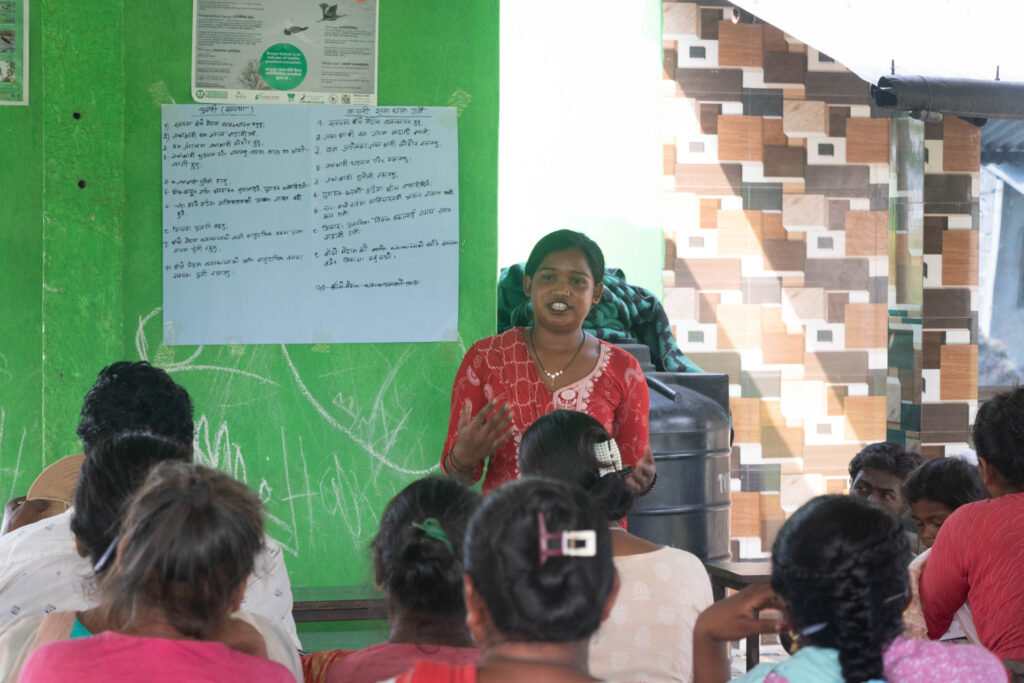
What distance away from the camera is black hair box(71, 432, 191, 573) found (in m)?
1.58

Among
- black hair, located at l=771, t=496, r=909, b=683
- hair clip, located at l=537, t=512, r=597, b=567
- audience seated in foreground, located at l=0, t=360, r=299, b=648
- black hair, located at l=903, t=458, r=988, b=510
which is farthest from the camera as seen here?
black hair, located at l=903, t=458, r=988, b=510

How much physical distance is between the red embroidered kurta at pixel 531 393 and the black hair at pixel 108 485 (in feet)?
4.34

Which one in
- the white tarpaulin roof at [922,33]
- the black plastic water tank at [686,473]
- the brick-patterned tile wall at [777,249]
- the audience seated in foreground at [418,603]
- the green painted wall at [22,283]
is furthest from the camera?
the brick-patterned tile wall at [777,249]

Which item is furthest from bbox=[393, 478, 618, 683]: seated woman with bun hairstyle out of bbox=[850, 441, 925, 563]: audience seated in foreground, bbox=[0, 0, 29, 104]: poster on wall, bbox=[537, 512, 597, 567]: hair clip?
bbox=[0, 0, 29, 104]: poster on wall

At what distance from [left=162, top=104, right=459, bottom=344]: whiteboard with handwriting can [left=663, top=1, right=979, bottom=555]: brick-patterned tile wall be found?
167 cm

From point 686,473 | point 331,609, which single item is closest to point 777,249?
point 686,473

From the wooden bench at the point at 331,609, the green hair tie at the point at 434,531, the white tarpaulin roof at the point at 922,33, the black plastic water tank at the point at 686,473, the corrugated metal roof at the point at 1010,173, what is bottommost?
the wooden bench at the point at 331,609

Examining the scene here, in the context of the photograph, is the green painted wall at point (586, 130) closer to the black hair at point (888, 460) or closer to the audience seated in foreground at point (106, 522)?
the black hair at point (888, 460)

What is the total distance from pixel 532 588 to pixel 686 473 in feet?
8.79

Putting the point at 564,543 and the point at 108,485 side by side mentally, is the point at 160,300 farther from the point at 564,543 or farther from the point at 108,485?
the point at 564,543

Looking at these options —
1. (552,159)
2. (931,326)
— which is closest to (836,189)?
(931,326)

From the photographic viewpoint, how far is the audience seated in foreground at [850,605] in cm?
136

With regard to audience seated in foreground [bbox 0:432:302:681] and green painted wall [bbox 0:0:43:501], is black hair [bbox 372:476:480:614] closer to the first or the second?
audience seated in foreground [bbox 0:432:302:681]

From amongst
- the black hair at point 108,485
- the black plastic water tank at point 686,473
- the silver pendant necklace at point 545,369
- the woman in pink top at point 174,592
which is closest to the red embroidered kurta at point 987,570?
the silver pendant necklace at point 545,369
